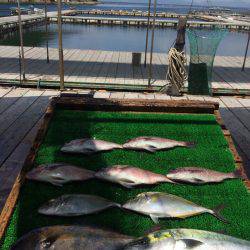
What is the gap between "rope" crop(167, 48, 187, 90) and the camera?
9188 millimetres

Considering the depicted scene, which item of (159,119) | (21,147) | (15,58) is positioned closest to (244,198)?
(159,119)

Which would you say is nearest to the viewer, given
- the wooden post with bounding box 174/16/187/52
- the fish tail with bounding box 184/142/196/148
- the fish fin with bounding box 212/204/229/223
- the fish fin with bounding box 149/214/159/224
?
the fish fin with bounding box 149/214/159/224

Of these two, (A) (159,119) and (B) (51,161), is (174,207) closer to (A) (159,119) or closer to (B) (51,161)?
(B) (51,161)

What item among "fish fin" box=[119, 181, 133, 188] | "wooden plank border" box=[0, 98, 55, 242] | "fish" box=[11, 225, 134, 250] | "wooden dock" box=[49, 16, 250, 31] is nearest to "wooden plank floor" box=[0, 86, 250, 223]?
"wooden plank border" box=[0, 98, 55, 242]

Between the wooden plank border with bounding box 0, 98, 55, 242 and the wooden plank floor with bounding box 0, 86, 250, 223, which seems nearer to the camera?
the wooden plank border with bounding box 0, 98, 55, 242

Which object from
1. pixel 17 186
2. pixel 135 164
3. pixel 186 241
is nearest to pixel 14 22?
pixel 135 164

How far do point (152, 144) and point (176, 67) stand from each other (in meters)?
4.85

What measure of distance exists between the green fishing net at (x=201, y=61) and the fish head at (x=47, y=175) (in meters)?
6.45

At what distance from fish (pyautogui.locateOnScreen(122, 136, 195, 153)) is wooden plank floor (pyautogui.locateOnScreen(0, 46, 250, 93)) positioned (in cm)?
618

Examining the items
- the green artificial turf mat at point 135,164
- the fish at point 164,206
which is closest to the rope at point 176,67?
the green artificial turf mat at point 135,164

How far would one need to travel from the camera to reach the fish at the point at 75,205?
11.7 ft

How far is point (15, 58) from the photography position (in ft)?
54.6

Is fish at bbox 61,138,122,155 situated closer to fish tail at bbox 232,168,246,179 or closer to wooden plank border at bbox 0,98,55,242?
wooden plank border at bbox 0,98,55,242

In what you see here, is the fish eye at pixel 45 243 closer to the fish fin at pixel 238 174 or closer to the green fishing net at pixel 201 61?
the fish fin at pixel 238 174
